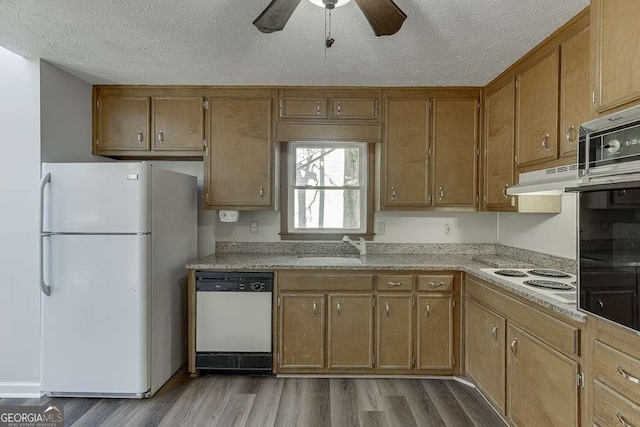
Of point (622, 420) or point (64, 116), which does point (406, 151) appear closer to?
point (622, 420)

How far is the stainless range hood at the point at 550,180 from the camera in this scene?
155 centimetres

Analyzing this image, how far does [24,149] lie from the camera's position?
2330 mm

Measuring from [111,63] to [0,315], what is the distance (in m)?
1.92

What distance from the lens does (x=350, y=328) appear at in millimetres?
2600

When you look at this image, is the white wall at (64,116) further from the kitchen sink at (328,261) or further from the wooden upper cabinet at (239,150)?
the kitchen sink at (328,261)

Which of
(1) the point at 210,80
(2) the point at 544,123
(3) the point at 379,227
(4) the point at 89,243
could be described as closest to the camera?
(2) the point at 544,123

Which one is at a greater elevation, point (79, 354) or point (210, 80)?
point (210, 80)

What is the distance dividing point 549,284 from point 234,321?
2.10m

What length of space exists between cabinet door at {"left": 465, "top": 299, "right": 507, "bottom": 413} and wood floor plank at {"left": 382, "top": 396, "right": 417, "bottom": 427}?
53 cm

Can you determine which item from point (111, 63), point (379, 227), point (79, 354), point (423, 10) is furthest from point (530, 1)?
point (79, 354)

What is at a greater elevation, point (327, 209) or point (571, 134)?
point (571, 134)

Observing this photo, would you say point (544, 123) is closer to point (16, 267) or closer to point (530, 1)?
point (530, 1)

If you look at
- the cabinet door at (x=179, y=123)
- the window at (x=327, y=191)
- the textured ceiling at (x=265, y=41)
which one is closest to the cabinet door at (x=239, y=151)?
the cabinet door at (x=179, y=123)

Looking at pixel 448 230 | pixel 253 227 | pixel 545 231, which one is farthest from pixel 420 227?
pixel 253 227
